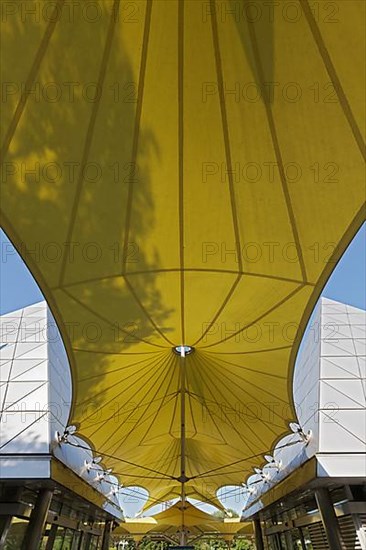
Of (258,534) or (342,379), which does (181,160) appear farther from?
(258,534)

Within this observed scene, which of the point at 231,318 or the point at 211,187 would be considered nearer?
the point at 211,187

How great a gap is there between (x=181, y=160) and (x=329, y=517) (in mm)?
10321

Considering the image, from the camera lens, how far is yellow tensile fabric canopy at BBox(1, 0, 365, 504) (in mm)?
4367

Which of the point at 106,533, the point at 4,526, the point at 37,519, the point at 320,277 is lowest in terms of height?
the point at 4,526

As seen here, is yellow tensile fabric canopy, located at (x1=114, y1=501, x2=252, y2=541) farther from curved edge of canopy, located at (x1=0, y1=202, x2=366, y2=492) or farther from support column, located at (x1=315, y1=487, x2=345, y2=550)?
curved edge of canopy, located at (x1=0, y1=202, x2=366, y2=492)

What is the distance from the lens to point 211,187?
221 inches

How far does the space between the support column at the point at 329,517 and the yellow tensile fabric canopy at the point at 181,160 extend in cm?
A: 525

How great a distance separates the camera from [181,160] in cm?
538

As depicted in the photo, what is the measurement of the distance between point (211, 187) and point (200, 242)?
38.2 inches

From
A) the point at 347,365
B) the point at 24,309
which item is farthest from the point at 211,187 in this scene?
the point at 24,309

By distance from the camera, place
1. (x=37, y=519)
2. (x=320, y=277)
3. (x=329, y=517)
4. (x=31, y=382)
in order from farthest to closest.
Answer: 1. (x=31, y=382)
2. (x=37, y=519)
3. (x=329, y=517)
4. (x=320, y=277)

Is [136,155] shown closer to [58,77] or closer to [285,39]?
[58,77]

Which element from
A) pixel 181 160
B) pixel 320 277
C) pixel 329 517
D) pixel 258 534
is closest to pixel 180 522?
pixel 258 534

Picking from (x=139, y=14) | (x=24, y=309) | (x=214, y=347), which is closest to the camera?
(x=139, y=14)
